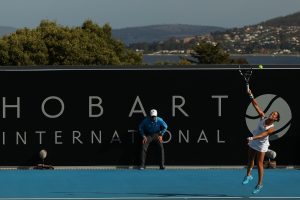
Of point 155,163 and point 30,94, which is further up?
point 30,94

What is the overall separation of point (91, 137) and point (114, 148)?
2.01ft

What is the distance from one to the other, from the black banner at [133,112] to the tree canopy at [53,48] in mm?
39286

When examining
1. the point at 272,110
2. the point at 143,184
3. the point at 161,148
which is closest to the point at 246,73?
the point at 272,110

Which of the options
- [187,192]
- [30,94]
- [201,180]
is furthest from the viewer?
[30,94]

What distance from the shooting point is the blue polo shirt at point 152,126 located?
1928 centimetres

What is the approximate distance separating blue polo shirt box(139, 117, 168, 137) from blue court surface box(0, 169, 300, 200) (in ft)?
3.02

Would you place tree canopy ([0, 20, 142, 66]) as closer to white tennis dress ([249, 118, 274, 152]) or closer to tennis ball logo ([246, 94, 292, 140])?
tennis ball logo ([246, 94, 292, 140])

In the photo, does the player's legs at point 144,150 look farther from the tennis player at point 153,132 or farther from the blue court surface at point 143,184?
Answer: the blue court surface at point 143,184

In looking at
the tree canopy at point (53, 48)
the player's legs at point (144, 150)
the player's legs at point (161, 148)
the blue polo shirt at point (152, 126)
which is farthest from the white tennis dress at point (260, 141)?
Answer: the tree canopy at point (53, 48)

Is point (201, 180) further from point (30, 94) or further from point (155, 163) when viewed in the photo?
point (30, 94)

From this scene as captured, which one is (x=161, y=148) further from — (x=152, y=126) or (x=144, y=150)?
(x=152, y=126)

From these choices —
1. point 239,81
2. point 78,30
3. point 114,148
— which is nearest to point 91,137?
point 114,148

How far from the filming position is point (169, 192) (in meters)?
16.4

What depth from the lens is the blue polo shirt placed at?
63.3ft
